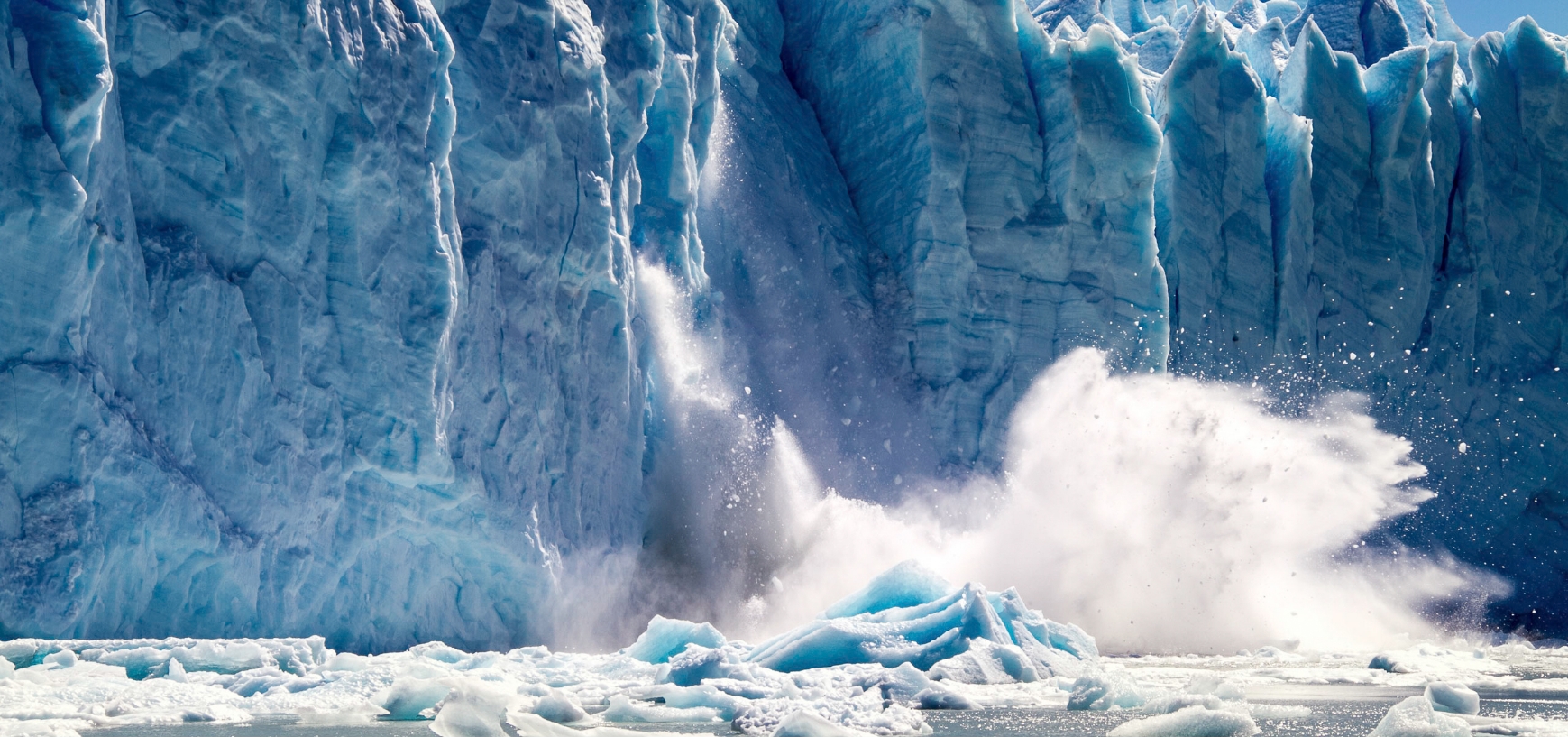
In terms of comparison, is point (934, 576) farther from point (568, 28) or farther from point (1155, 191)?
point (1155, 191)

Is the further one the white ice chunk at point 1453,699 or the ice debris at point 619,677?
the white ice chunk at point 1453,699

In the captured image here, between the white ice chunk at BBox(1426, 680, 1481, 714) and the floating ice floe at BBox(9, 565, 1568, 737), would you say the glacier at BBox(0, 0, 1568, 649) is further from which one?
the white ice chunk at BBox(1426, 680, 1481, 714)

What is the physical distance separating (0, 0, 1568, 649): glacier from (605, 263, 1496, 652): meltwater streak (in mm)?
145

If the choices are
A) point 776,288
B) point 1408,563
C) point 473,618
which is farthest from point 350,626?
point 1408,563

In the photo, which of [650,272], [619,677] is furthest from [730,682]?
[650,272]

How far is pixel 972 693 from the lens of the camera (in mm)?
11156

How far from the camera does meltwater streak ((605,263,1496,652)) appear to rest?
1900cm

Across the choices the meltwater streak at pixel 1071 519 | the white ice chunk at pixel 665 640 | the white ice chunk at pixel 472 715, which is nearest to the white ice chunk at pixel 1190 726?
the white ice chunk at pixel 472 715

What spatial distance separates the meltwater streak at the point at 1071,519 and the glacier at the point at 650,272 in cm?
15

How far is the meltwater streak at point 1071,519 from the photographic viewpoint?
19.0 meters

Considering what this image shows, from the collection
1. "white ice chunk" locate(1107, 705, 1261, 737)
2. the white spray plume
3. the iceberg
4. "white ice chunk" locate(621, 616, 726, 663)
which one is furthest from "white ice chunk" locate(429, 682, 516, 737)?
the white spray plume

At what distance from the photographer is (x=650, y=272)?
19.1m

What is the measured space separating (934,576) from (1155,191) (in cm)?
1322

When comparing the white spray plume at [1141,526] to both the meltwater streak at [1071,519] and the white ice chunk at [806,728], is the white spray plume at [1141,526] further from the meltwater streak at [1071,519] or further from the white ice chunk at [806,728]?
the white ice chunk at [806,728]
